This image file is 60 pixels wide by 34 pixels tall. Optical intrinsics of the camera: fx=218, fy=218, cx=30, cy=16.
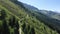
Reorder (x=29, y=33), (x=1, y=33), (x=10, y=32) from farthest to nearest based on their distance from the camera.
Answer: (x=29, y=33), (x=10, y=32), (x=1, y=33)

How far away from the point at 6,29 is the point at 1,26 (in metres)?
1.81

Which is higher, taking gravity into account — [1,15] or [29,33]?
[1,15]

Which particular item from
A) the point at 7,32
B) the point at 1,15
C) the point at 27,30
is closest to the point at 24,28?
the point at 27,30

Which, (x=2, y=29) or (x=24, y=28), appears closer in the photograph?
(x=2, y=29)

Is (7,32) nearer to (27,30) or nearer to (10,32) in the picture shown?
(10,32)

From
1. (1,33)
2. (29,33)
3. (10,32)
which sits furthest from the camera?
(29,33)

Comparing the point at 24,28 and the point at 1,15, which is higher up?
the point at 1,15

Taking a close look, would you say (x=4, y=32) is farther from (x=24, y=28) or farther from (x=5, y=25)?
(x=24, y=28)

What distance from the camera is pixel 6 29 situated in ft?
215

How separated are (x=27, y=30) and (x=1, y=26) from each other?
15.3 metres

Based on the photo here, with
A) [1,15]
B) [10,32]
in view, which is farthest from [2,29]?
[1,15]

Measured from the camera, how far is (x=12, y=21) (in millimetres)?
78125

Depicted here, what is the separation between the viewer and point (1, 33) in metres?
62.4

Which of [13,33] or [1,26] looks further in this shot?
[13,33]
